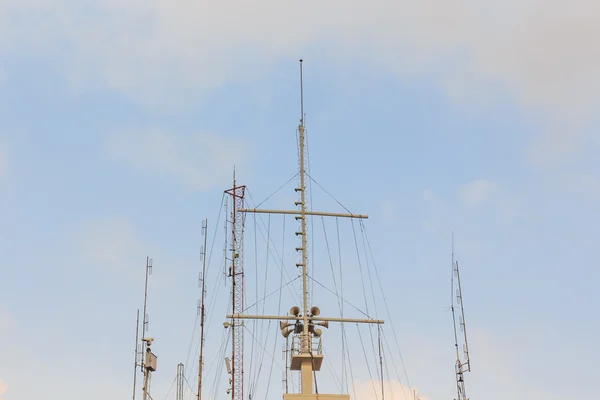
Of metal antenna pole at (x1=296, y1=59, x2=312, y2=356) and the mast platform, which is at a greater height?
metal antenna pole at (x1=296, y1=59, x2=312, y2=356)

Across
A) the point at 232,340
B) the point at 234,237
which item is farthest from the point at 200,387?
the point at 234,237

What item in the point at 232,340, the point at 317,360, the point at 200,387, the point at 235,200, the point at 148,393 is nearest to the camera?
the point at 148,393

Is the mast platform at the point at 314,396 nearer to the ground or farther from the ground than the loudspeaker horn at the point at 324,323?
nearer to the ground

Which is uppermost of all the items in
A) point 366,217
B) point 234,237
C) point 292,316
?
point 234,237

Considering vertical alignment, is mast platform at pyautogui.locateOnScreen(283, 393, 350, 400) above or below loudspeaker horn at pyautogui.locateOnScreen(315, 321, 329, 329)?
below

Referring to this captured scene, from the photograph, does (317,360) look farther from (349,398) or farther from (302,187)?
(302,187)

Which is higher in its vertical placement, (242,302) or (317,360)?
(242,302)

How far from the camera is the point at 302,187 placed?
153ft

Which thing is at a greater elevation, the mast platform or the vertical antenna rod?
the vertical antenna rod

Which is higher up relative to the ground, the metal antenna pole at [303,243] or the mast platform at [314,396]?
the metal antenna pole at [303,243]

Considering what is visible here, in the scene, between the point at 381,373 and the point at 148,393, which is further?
the point at 381,373

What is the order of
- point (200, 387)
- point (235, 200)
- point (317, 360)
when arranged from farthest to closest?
1. point (235, 200)
2. point (200, 387)
3. point (317, 360)

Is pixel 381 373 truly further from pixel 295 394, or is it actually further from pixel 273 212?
pixel 273 212

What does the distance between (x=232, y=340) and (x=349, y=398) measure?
2998 cm
